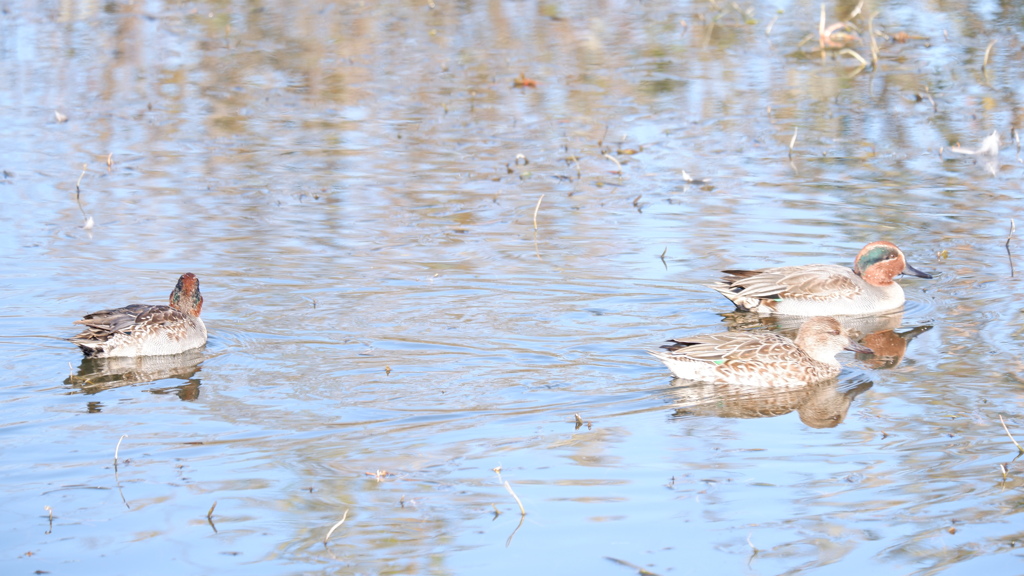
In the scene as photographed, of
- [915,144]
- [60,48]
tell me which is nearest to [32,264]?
[915,144]

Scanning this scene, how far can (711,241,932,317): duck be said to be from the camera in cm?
997

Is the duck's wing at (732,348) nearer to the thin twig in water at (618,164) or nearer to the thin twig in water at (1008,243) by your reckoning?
the thin twig in water at (1008,243)

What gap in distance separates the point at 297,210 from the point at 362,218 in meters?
0.75

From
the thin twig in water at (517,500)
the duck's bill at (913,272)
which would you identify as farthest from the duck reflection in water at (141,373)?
the duck's bill at (913,272)

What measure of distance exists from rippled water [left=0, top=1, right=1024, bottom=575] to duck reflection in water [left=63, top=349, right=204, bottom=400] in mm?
43

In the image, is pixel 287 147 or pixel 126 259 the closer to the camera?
pixel 126 259

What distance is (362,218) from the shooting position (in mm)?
12195

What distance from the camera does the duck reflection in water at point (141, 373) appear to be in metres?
8.30

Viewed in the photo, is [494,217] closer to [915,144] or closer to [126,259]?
[126,259]

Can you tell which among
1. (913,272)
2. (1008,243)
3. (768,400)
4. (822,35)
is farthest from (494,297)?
(822,35)

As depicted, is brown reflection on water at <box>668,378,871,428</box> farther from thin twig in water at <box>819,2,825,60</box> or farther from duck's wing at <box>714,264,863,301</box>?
thin twig in water at <box>819,2,825,60</box>

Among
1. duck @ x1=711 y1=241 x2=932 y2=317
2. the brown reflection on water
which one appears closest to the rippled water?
the brown reflection on water

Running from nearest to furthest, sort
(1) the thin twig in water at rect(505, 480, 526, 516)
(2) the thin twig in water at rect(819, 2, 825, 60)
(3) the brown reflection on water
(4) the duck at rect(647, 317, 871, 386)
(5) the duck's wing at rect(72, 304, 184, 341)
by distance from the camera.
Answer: (1) the thin twig in water at rect(505, 480, 526, 516)
(3) the brown reflection on water
(4) the duck at rect(647, 317, 871, 386)
(5) the duck's wing at rect(72, 304, 184, 341)
(2) the thin twig in water at rect(819, 2, 825, 60)

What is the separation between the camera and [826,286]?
10.1 metres
